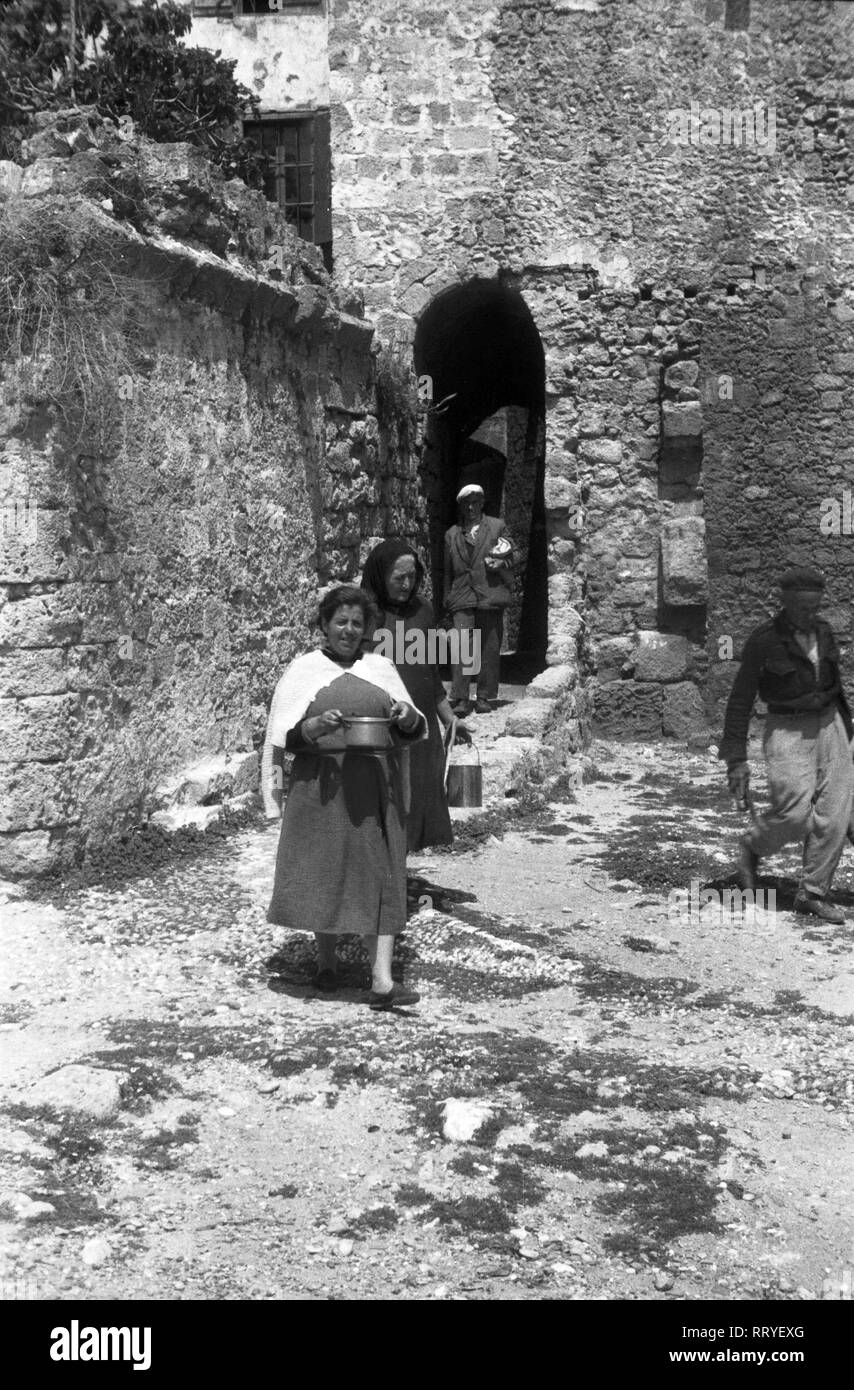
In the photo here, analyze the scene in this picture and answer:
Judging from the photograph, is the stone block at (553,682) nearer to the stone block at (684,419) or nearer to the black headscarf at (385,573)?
the stone block at (684,419)

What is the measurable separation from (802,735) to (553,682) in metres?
3.78

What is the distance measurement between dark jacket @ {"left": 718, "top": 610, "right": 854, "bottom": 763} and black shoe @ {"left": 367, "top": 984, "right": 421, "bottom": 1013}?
222cm

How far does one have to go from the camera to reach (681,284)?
11758mm

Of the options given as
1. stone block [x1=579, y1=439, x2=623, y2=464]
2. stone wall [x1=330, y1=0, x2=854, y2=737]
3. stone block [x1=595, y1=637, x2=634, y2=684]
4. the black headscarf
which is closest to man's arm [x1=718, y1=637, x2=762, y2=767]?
the black headscarf

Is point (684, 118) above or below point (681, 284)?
above

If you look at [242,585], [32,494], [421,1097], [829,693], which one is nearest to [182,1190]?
[421,1097]

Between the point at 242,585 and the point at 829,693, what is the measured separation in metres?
3.17

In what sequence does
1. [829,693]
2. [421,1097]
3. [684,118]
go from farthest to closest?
[684,118], [829,693], [421,1097]

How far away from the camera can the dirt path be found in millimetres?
3637

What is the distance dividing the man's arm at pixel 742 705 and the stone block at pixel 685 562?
4.82 meters

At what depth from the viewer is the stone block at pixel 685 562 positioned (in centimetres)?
1167

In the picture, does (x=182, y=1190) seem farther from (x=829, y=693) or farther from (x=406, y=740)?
(x=829, y=693)

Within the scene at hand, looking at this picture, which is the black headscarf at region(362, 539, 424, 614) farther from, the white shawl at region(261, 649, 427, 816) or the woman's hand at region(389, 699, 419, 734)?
the woman's hand at region(389, 699, 419, 734)

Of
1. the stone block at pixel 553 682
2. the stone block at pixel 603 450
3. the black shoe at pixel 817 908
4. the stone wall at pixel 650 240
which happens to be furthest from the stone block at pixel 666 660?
the black shoe at pixel 817 908
